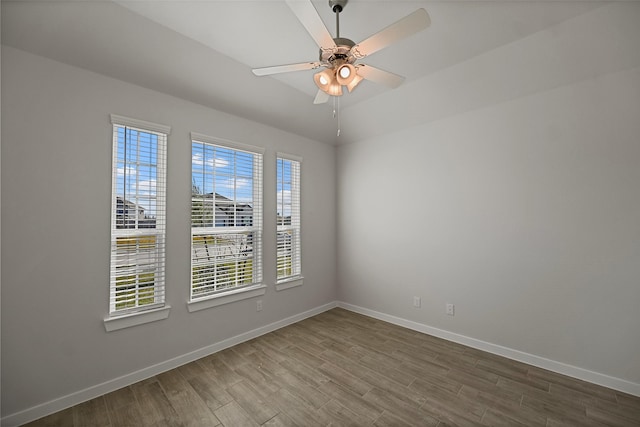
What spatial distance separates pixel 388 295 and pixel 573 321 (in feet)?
6.19

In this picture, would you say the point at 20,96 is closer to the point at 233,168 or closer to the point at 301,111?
the point at 233,168

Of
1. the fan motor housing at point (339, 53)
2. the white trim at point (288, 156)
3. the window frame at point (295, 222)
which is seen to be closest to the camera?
→ the fan motor housing at point (339, 53)

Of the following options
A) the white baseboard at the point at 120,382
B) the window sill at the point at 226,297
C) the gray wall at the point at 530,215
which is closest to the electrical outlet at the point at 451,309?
the gray wall at the point at 530,215

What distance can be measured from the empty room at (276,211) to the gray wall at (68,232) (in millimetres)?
15

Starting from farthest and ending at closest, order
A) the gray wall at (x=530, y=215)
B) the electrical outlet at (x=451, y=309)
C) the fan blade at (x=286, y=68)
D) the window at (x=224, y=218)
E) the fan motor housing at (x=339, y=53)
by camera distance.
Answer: the electrical outlet at (x=451, y=309) < the window at (x=224, y=218) < the gray wall at (x=530, y=215) < the fan blade at (x=286, y=68) < the fan motor housing at (x=339, y=53)

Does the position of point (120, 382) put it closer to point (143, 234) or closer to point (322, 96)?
point (143, 234)

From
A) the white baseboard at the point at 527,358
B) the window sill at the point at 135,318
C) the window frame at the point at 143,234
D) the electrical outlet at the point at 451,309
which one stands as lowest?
the white baseboard at the point at 527,358

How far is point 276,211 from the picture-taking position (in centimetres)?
353

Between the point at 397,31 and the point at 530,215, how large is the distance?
7.52 feet

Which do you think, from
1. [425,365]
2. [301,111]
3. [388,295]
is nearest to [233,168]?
[301,111]

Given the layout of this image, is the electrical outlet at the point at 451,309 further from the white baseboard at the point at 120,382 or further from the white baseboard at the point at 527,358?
the white baseboard at the point at 120,382

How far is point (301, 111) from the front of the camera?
11.1ft

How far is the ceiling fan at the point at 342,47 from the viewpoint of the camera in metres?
1.38

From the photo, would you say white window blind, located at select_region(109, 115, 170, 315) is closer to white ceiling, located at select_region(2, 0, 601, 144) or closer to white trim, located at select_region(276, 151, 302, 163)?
white ceiling, located at select_region(2, 0, 601, 144)
